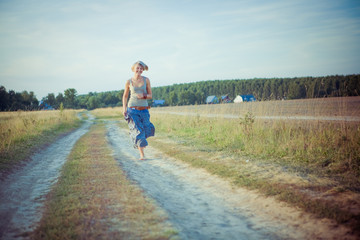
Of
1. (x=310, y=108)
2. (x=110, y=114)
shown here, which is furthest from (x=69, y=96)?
(x=310, y=108)

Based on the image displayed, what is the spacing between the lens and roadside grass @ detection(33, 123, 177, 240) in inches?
91.3

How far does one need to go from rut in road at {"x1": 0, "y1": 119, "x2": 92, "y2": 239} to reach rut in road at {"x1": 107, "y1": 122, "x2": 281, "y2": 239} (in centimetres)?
162

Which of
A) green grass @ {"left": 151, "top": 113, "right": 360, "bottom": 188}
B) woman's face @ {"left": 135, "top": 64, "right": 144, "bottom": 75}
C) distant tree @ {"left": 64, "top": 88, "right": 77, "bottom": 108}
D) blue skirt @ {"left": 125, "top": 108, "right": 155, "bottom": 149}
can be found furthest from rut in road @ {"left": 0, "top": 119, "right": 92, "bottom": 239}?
distant tree @ {"left": 64, "top": 88, "right": 77, "bottom": 108}

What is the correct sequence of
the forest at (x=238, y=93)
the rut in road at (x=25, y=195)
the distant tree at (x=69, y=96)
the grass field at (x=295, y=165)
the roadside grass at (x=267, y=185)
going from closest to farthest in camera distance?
the rut in road at (x=25, y=195), the roadside grass at (x=267, y=185), the grass field at (x=295, y=165), the forest at (x=238, y=93), the distant tree at (x=69, y=96)

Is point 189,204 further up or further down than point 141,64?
further down

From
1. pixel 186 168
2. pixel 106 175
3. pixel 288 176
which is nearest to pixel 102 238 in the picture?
pixel 106 175

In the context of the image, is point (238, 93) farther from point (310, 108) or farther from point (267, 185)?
point (267, 185)

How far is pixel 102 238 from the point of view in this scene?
222 cm

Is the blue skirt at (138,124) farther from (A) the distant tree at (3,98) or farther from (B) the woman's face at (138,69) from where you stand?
(A) the distant tree at (3,98)

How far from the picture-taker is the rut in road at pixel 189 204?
2449 mm

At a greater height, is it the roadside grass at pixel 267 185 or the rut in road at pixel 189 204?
the roadside grass at pixel 267 185

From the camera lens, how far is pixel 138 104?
5824 millimetres

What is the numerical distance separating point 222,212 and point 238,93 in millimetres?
32020

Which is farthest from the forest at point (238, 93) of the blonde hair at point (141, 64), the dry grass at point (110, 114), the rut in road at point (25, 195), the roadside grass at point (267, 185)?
the rut in road at point (25, 195)
